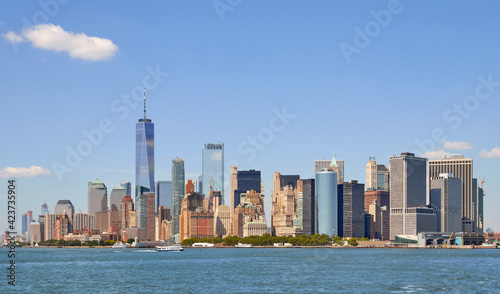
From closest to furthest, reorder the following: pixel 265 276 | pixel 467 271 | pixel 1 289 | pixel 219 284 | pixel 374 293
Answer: pixel 374 293
pixel 1 289
pixel 219 284
pixel 265 276
pixel 467 271

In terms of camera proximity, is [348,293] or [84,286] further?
[84,286]

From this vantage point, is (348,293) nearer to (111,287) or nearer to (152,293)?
(152,293)

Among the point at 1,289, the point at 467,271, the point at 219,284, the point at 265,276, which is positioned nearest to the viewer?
the point at 1,289

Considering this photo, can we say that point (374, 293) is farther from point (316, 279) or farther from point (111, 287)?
point (111, 287)

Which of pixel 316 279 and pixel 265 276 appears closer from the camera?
pixel 316 279

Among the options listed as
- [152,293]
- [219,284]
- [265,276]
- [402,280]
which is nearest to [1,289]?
[152,293]

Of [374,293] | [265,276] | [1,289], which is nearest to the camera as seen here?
[374,293]

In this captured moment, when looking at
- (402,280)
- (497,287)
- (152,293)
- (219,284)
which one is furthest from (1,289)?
(497,287)

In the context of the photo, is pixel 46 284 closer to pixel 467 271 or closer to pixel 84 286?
pixel 84 286

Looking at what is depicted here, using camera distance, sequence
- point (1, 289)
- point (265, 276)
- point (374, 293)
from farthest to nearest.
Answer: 1. point (265, 276)
2. point (1, 289)
3. point (374, 293)
